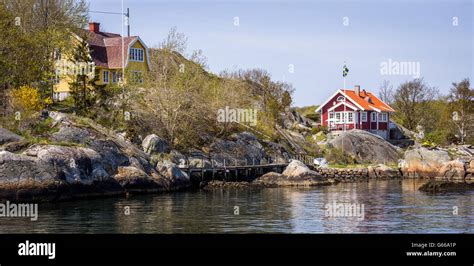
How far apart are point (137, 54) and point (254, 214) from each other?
4007cm

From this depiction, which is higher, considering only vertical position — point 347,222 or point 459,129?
Result: point 459,129

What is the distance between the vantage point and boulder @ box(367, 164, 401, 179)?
6906 centimetres

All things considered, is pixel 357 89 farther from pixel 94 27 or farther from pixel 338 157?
pixel 94 27

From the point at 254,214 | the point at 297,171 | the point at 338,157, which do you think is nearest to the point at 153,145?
the point at 297,171

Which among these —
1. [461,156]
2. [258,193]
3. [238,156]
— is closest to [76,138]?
[258,193]

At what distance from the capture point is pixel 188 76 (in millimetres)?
64938

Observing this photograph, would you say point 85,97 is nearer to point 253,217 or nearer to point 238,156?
point 238,156

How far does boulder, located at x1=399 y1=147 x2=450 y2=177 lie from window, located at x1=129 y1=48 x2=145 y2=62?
2996 centimetres

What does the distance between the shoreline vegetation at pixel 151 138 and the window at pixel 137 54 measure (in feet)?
7.89

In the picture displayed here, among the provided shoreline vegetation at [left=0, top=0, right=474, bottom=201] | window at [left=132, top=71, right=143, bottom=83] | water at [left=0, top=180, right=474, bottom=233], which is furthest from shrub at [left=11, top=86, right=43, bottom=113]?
water at [left=0, top=180, right=474, bottom=233]

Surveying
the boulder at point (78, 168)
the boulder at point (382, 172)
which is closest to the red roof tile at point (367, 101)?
the boulder at point (382, 172)

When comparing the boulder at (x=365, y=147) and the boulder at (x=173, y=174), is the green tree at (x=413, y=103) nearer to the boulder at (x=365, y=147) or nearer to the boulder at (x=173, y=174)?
the boulder at (x=365, y=147)

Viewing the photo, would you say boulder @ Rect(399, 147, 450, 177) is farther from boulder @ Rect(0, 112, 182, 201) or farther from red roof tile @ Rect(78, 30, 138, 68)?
red roof tile @ Rect(78, 30, 138, 68)
